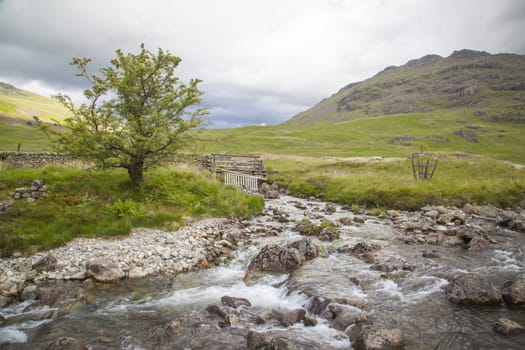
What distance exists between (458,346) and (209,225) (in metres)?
13.5

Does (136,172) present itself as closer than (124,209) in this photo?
No

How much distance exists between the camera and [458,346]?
785cm

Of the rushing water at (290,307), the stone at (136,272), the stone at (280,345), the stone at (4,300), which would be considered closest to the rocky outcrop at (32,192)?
the stone at (4,300)

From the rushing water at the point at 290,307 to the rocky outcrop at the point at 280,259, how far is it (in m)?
0.53

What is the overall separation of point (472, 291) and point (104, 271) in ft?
43.3

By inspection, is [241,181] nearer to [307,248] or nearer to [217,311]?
[307,248]

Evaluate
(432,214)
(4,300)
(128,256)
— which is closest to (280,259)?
(128,256)

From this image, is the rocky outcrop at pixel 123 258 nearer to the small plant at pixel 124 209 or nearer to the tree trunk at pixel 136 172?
the small plant at pixel 124 209

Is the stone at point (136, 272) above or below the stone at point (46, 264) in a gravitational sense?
below

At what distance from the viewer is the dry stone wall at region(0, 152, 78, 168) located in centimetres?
2966

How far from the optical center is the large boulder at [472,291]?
9.75 m

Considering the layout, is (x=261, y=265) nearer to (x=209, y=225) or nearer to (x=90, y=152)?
(x=209, y=225)

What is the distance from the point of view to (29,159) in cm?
3127

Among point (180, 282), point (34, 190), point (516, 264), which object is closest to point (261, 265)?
point (180, 282)
